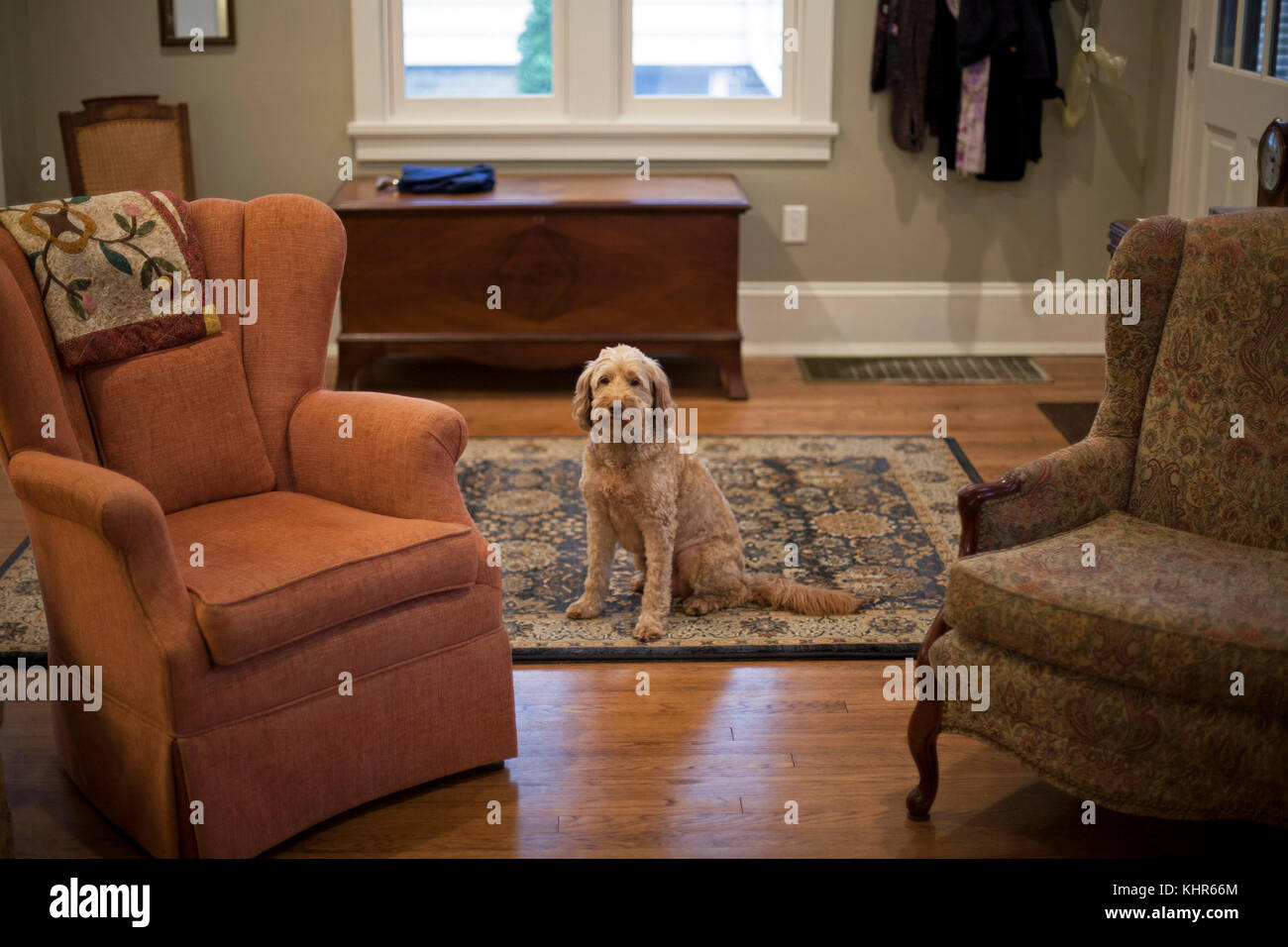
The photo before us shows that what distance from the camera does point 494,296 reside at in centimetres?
471

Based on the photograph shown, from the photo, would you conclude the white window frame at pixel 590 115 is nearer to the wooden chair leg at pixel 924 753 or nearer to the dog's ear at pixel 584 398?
the dog's ear at pixel 584 398

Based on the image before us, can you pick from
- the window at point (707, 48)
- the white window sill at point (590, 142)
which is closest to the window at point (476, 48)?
the white window sill at point (590, 142)

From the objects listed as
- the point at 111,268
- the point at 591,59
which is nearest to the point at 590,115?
the point at 591,59

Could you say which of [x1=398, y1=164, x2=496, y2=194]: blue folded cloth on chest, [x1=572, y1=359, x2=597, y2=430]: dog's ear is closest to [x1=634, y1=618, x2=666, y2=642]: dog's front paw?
[x1=572, y1=359, x2=597, y2=430]: dog's ear

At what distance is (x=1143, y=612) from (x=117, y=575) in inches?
61.7

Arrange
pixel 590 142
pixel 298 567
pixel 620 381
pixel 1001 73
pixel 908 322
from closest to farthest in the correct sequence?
1. pixel 298 567
2. pixel 620 381
3. pixel 1001 73
4. pixel 590 142
5. pixel 908 322

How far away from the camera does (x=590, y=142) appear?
519 cm

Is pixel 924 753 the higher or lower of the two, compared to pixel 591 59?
lower

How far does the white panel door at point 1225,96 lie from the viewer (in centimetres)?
416

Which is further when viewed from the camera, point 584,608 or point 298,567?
point 584,608

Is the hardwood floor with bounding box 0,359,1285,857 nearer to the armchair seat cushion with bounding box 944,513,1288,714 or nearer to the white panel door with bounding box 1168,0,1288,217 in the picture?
the armchair seat cushion with bounding box 944,513,1288,714

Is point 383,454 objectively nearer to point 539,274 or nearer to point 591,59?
point 539,274
